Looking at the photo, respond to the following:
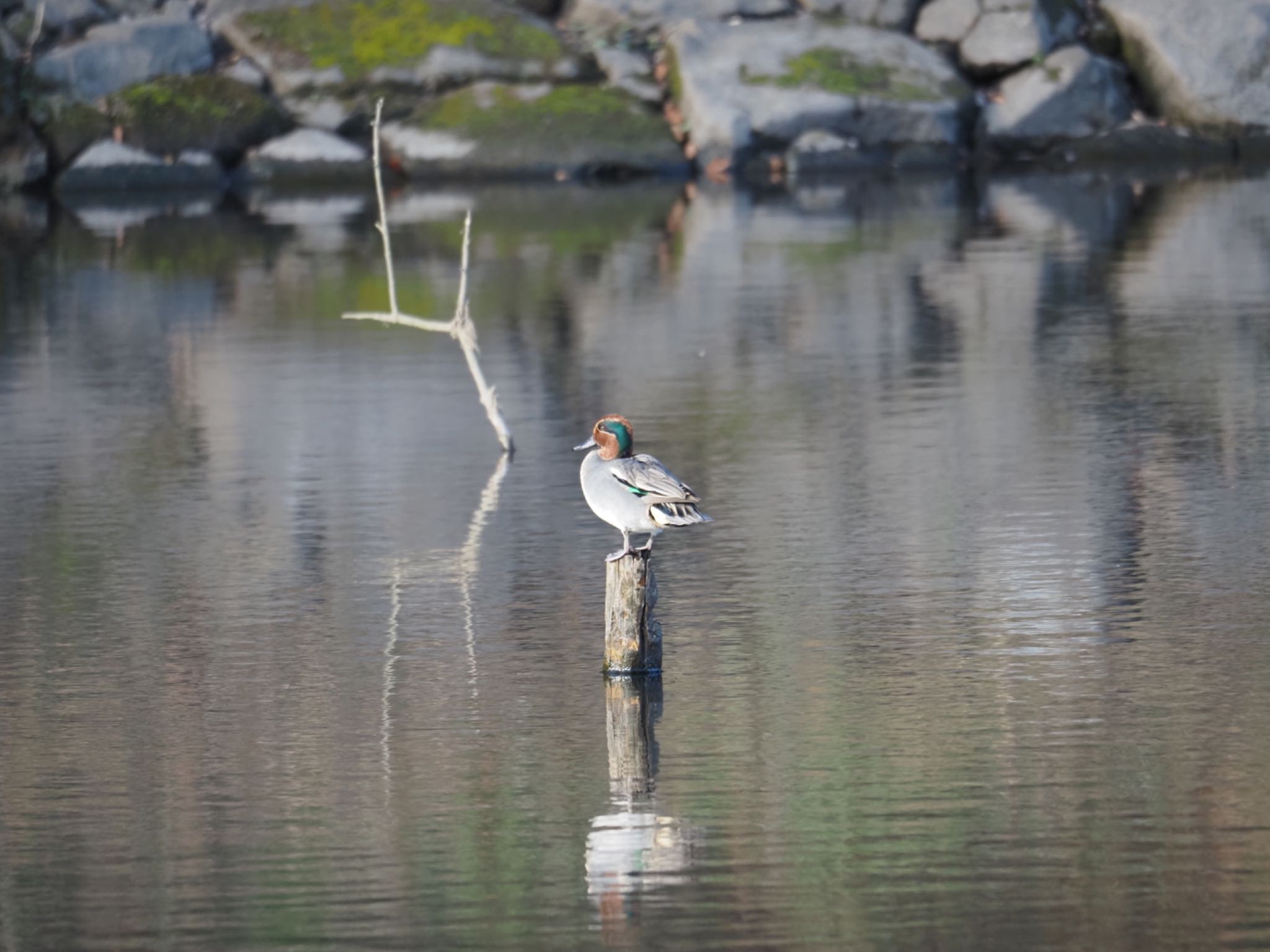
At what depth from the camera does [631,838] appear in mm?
8859

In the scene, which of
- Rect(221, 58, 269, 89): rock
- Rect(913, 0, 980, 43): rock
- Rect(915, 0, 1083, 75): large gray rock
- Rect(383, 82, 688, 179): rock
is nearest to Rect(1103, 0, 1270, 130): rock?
Rect(915, 0, 1083, 75): large gray rock

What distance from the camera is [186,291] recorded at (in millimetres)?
28438

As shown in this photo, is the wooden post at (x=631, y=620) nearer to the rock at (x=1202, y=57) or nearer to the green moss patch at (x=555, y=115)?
the green moss patch at (x=555, y=115)

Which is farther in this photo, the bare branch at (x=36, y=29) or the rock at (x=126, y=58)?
the bare branch at (x=36, y=29)

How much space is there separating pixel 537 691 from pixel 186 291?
60.1 feet

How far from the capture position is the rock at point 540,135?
147 feet

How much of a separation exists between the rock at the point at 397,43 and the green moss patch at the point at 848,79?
4242 millimetres

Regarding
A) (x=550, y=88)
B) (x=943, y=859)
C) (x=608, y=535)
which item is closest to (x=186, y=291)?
(x=608, y=535)

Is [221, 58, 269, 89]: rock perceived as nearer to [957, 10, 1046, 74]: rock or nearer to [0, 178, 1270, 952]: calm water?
[957, 10, 1046, 74]: rock

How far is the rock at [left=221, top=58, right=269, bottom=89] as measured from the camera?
1809 inches

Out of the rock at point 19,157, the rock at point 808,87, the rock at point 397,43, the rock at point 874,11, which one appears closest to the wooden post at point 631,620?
the rock at point 808,87

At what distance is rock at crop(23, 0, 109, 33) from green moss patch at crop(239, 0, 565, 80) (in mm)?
3281

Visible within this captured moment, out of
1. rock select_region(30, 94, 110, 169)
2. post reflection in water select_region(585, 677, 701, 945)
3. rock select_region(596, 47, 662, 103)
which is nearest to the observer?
post reflection in water select_region(585, 677, 701, 945)

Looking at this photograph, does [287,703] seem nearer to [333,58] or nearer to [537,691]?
[537,691]
